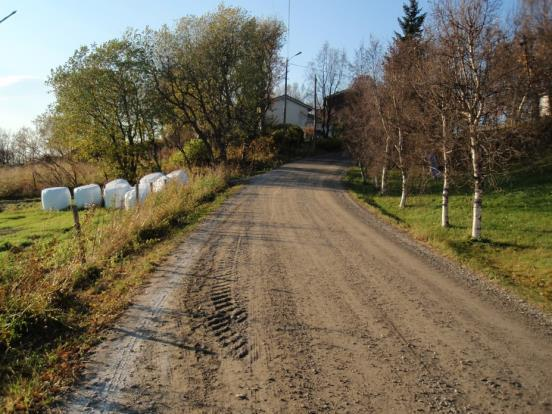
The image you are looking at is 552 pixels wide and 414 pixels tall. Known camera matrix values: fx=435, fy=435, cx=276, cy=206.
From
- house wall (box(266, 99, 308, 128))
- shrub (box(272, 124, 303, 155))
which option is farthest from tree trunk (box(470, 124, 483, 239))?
house wall (box(266, 99, 308, 128))

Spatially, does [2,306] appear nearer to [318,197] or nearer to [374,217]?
[374,217]

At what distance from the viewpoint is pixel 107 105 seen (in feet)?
101

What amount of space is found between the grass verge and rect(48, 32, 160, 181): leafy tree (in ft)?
69.9

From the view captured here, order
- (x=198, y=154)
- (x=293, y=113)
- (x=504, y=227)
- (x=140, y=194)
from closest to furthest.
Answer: (x=504, y=227) → (x=140, y=194) → (x=198, y=154) → (x=293, y=113)

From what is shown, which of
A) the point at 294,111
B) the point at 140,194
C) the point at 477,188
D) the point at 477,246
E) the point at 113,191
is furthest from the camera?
the point at 294,111

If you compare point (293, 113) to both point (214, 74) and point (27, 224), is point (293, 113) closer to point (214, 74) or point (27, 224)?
point (214, 74)

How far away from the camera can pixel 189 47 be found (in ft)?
98.9

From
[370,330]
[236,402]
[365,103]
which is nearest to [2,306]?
[236,402]

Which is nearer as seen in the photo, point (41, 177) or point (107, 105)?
point (107, 105)

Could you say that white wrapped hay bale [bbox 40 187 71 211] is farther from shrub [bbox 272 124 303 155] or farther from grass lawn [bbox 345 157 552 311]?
shrub [bbox 272 124 303 155]

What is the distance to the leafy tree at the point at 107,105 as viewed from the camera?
29.8 metres

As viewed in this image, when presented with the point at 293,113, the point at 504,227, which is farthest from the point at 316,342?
the point at 293,113

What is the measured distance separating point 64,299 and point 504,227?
13317mm

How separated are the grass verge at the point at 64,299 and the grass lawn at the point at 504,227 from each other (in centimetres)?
719
